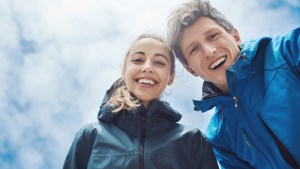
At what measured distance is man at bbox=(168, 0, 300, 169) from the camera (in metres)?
3.29

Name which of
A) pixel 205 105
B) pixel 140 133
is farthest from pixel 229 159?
pixel 140 133

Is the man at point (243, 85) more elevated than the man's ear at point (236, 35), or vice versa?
the man's ear at point (236, 35)

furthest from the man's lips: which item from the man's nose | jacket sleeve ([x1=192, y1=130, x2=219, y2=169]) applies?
jacket sleeve ([x1=192, y1=130, x2=219, y2=169])

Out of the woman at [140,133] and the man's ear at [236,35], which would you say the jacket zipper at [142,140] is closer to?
the woman at [140,133]

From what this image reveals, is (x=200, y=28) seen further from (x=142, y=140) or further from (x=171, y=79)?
(x=142, y=140)

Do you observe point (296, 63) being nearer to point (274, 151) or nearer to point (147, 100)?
point (274, 151)

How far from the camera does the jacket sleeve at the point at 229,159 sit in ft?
13.8

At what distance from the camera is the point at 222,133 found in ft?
13.6

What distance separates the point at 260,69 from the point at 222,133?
3.20ft

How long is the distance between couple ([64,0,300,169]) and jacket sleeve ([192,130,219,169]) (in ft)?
0.04

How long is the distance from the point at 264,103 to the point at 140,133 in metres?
1.34

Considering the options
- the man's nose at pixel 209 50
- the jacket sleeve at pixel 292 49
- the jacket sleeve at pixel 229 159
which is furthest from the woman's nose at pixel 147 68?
the jacket sleeve at pixel 292 49

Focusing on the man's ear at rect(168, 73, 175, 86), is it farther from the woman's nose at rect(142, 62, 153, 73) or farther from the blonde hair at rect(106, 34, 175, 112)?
the woman's nose at rect(142, 62, 153, 73)

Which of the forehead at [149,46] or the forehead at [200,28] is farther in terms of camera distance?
the forehead at [149,46]
